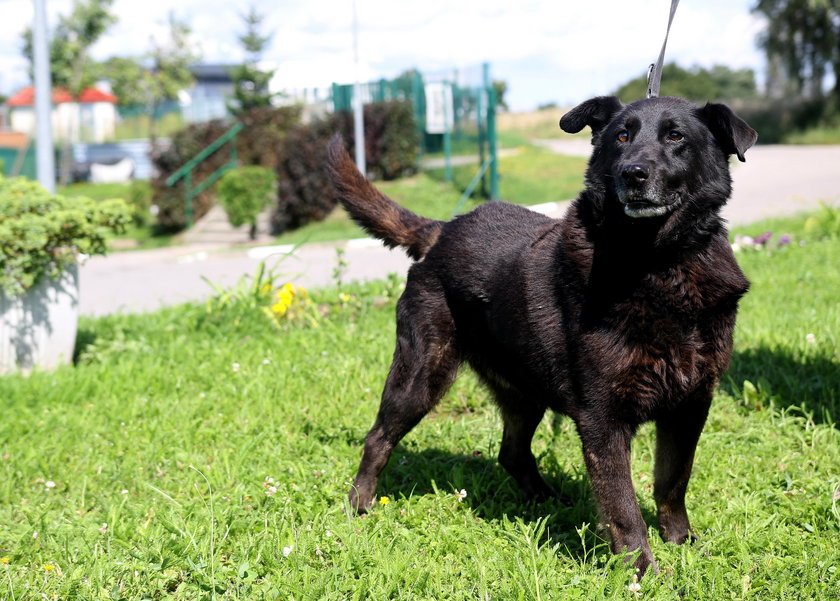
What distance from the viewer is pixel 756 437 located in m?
4.27

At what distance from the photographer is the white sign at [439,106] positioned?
711 inches

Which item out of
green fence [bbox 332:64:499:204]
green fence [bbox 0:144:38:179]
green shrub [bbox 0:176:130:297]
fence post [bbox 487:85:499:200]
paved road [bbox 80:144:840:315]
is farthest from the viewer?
green fence [bbox 0:144:38:179]

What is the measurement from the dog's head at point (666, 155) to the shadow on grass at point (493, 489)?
53.6 inches

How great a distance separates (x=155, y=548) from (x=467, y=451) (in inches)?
70.5

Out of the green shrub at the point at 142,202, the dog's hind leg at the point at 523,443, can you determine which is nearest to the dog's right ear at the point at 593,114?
A: the dog's hind leg at the point at 523,443

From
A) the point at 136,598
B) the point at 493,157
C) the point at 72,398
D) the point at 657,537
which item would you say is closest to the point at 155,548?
the point at 136,598

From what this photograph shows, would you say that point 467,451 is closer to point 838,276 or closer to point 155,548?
point 155,548

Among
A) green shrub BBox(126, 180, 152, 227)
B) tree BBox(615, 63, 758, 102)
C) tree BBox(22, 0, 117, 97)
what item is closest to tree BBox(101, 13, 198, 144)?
tree BBox(22, 0, 117, 97)

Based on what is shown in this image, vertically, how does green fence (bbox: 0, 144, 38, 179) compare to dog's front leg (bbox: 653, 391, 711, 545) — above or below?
above

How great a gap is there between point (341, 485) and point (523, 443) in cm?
86

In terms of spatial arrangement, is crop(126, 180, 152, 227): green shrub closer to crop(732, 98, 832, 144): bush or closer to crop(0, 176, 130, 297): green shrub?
crop(0, 176, 130, 297): green shrub

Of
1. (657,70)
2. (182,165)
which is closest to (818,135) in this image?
(182,165)

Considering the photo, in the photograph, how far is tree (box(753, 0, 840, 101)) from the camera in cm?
3338

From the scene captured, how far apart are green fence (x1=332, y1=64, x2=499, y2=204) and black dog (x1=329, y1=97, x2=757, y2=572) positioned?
1227 centimetres
